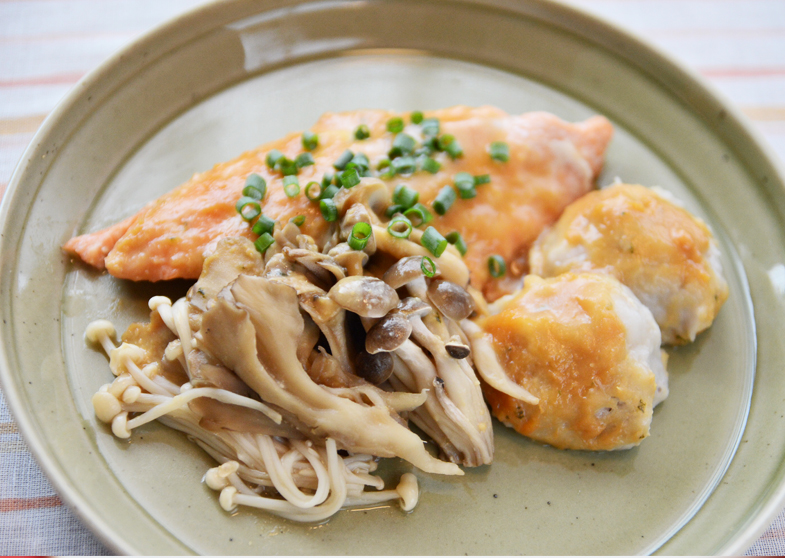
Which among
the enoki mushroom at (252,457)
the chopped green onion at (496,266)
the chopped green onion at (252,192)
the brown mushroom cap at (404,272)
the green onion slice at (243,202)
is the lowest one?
the enoki mushroom at (252,457)

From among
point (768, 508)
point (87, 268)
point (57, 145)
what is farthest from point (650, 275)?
point (57, 145)

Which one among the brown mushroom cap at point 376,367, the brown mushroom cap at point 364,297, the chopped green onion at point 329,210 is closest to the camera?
the brown mushroom cap at point 364,297

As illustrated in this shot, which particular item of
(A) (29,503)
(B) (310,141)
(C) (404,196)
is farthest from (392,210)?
(A) (29,503)

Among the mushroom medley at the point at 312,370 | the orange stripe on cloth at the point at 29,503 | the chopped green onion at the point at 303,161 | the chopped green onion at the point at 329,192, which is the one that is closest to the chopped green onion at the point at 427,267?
the mushroom medley at the point at 312,370

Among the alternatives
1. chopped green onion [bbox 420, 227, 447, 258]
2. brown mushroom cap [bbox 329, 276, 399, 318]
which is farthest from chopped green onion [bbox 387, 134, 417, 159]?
brown mushroom cap [bbox 329, 276, 399, 318]

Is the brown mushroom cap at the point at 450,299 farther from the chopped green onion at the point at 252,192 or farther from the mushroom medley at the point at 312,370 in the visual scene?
the chopped green onion at the point at 252,192

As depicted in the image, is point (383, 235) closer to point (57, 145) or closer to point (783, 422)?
point (57, 145)

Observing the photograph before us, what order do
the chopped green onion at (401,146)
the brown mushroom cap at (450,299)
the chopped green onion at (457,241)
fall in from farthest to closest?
the chopped green onion at (401,146) → the chopped green onion at (457,241) → the brown mushroom cap at (450,299)
